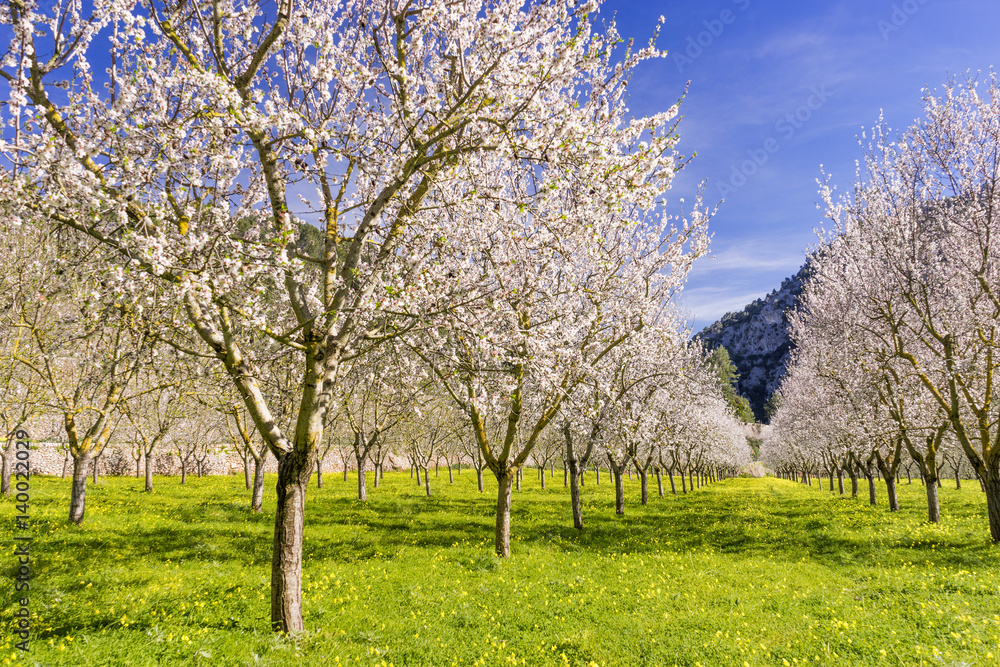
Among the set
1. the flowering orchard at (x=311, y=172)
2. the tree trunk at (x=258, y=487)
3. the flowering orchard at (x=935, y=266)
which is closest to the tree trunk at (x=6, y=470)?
the tree trunk at (x=258, y=487)

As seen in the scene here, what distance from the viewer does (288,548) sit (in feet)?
25.6

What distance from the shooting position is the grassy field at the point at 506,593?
25.1 feet

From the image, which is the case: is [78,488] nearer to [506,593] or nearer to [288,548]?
[288,548]

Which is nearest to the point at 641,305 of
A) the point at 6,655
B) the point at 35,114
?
the point at 35,114

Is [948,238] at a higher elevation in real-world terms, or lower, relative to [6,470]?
higher

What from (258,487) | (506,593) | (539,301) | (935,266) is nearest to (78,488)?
(258,487)

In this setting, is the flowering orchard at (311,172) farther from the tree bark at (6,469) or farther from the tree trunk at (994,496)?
the tree bark at (6,469)

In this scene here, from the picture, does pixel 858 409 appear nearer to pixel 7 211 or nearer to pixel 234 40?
pixel 234 40

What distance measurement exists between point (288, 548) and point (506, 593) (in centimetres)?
587

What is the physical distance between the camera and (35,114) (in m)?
5.29

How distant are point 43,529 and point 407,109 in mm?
17098

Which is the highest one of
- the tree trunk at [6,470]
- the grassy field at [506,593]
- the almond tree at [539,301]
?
the almond tree at [539,301]

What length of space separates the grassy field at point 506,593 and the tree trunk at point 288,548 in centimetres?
37

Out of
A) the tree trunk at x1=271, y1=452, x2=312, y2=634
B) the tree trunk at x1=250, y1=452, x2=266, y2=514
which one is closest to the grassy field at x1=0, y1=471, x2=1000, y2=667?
the tree trunk at x1=271, y1=452, x2=312, y2=634
